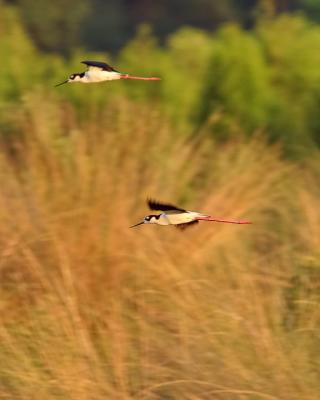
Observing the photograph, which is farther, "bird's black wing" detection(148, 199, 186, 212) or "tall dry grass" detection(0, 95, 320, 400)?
"tall dry grass" detection(0, 95, 320, 400)

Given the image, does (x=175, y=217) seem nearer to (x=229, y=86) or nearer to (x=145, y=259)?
(x=145, y=259)

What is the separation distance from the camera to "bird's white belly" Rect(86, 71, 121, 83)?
1.03m

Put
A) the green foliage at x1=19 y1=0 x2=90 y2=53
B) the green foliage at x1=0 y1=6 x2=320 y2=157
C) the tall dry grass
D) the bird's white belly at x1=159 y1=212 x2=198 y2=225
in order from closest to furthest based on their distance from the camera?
the bird's white belly at x1=159 y1=212 x2=198 y2=225 → the tall dry grass → the green foliage at x1=0 y1=6 x2=320 y2=157 → the green foliage at x1=19 y1=0 x2=90 y2=53

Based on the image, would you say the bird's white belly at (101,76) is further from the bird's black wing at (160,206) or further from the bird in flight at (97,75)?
the bird's black wing at (160,206)

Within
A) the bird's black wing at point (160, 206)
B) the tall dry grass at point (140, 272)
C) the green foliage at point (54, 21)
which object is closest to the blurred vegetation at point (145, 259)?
the tall dry grass at point (140, 272)

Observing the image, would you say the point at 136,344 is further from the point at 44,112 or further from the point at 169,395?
the point at 44,112

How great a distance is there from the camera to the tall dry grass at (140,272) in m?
2.84

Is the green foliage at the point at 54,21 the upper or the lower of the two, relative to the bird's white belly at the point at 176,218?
upper

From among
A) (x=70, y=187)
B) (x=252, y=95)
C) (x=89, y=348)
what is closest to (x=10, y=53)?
(x=252, y=95)

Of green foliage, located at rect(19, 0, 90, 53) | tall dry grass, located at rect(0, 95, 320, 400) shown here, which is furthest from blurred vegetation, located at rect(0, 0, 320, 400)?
green foliage, located at rect(19, 0, 90, 53)

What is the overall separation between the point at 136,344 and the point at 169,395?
377 millimetres

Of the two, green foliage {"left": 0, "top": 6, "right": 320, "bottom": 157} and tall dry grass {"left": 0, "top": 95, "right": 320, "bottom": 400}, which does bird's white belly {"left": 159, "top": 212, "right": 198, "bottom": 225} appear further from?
green foliage {"left": 0, "top": 6, "right": 320, "bottom": 157}

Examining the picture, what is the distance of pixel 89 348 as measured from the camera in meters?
2.90

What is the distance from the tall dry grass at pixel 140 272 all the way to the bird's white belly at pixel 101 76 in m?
1.72
